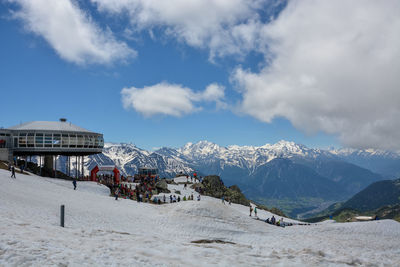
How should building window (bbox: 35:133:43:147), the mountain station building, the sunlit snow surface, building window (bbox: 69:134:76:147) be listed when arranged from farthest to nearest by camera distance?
1. building window (bbox: 69:134:76:147)
2. building window (bbox: 35:133:43:147)
3. the mountain station building
4. the sunlit snow surface

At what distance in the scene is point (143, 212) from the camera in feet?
112

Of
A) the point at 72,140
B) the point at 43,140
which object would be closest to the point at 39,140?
the point at 43,140

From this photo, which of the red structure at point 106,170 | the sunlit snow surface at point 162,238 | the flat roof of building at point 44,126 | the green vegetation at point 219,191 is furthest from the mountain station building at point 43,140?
the green vegetation at point 219,191

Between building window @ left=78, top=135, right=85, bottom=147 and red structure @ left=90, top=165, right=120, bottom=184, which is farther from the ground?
building window @ left=78, top=135, right=85, bottom=147

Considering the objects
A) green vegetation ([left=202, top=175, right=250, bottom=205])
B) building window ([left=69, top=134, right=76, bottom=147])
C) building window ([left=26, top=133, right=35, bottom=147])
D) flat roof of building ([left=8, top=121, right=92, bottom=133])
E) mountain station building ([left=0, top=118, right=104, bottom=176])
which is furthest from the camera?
green vegetation ([left=202, top=175, right=250, bottom=205])

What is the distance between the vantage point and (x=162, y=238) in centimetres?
1780

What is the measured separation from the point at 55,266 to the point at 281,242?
21807 mm

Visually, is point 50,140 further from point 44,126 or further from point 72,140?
point 44,126

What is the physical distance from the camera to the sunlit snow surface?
11797 millimetres

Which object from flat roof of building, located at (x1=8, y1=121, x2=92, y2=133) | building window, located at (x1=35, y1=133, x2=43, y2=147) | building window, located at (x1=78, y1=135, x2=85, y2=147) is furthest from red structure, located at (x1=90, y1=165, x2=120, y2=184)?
building window, located at (x1=35, y1=133, x2=43, y2=147)

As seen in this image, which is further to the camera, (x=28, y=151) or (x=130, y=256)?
(x=28, y=151)

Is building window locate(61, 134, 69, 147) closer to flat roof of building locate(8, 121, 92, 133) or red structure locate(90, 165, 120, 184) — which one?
flat roof of building locate(8, 121, 92, 133)

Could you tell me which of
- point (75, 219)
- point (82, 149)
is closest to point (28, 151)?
point (82, 149)

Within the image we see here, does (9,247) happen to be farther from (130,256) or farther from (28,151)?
(28,151)
